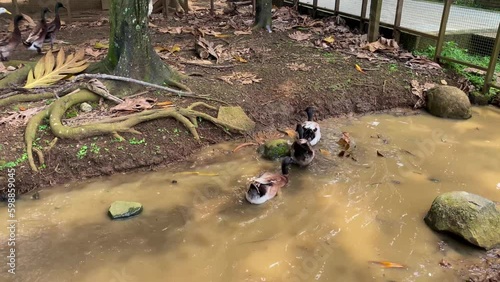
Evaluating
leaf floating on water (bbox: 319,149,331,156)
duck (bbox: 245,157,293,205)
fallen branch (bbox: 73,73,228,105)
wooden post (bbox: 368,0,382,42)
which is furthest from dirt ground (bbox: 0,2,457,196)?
duck (bbox: 245,157,293,205)

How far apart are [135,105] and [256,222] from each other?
2.42 m

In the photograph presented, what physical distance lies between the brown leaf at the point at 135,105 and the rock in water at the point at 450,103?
4.28 m

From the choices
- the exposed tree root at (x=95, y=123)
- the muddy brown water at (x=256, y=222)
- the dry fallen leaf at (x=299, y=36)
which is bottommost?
the muddy brown water at (x=256, y=222)

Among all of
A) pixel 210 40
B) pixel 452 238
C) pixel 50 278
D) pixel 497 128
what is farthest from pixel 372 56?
pixel 50 278

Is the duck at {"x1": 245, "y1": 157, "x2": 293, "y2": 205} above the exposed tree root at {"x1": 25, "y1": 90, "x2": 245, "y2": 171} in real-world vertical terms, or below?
below

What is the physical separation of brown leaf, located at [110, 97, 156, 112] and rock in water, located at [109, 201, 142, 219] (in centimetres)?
157

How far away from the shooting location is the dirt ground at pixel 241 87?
4.66 meters

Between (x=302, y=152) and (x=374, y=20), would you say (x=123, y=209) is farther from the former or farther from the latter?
(x=374, y=20)

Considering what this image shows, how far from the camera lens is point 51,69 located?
19.8 ft

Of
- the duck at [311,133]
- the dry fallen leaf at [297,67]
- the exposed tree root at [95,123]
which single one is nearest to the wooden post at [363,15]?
the dry fallen leaf at [297,67]

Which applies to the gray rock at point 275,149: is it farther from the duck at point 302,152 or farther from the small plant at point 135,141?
the small plant at point 135,141

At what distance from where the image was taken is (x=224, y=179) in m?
4.71

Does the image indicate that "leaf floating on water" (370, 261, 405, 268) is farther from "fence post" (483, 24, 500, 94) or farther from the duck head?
"fence post" (483, 24, 500, 94)

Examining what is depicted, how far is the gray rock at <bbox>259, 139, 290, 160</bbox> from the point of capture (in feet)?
16.9
